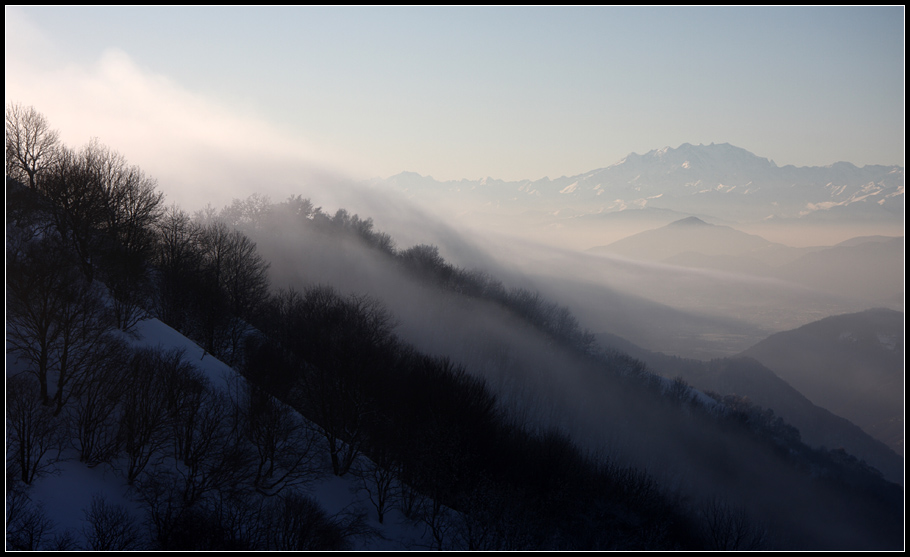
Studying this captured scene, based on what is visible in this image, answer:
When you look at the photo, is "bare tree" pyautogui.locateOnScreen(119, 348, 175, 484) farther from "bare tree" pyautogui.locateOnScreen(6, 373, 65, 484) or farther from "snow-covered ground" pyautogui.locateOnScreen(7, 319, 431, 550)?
"bare tree" pyautogui.locateOnScreen(6, 373, 65, 484)

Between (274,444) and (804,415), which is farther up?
(274,444)

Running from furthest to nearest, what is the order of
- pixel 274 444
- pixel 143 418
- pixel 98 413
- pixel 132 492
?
pixel 274 444
pixel 143 418
pixel 98 413
pixel 132 492

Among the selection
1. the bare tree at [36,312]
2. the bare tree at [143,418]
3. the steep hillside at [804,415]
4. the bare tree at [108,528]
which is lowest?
the steep hillside at [804,415]

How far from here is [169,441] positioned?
80.8 feet

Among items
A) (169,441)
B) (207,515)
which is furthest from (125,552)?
(169,441)

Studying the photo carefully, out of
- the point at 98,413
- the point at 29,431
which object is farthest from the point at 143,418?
the point at 29,431

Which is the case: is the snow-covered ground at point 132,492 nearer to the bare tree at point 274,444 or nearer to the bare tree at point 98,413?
the bare tree at point 98,413

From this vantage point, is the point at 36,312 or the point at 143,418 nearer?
the point at 143,418

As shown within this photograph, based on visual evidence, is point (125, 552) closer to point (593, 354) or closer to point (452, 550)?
point (452, 550)

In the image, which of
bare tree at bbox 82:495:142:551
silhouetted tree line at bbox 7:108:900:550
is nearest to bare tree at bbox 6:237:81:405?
silhouetted tree line at bbox 7:108:900:550

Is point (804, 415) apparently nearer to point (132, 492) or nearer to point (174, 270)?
point (174, 270)

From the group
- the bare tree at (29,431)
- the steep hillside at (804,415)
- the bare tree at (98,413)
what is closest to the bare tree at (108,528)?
the bare tree at (98,413)

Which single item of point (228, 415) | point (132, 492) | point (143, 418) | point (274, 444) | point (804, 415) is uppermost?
point (143, 418)

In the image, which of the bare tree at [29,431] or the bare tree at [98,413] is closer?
the bare tree at [29,431]
